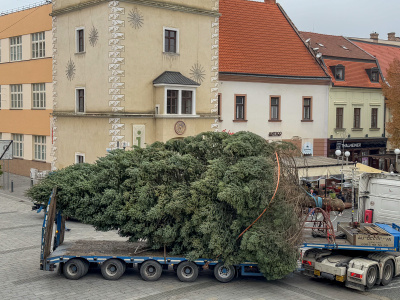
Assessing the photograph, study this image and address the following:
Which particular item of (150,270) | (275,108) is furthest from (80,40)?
(150,270)

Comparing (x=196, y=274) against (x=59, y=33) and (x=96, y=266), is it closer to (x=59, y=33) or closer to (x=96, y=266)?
(x=96, y=266)

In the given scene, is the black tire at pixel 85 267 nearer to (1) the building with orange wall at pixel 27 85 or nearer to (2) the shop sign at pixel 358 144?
(1) the building with orange wall at pixel 27 85

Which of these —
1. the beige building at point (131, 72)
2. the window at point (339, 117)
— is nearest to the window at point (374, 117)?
the window at point (339, 117)

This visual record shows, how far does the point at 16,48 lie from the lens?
139 feet

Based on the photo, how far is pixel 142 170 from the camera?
1741cm

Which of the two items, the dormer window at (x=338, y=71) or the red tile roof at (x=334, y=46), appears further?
the red tile roof at (x=334, y=46)

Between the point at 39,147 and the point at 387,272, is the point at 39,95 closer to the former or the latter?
the point at 39,147

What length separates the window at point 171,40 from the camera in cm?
3203

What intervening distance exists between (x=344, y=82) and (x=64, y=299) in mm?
32476

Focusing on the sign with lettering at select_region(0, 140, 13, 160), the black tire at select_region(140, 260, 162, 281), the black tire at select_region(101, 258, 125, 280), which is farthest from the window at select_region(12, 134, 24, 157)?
the black tire at select_region(140, 260, 162, 281)

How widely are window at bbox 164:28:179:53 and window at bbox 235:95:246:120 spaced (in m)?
6.84

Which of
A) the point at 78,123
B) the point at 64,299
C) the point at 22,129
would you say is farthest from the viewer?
the point at 22,129

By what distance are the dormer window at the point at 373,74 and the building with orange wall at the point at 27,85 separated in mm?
24877

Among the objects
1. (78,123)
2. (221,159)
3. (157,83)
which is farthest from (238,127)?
(221,159)
